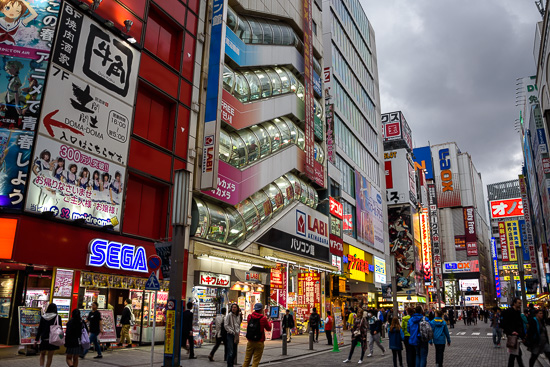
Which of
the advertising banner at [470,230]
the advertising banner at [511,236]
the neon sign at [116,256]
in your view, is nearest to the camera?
the neon sign at [116,256]

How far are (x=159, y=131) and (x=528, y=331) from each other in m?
15.0

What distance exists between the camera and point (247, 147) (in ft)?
78.6

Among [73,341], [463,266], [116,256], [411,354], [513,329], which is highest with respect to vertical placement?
[463,266]

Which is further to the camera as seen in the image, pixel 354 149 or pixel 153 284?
pixel 354 149

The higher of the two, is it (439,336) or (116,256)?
(116,256)

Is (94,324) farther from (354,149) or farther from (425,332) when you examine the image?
(354,149)

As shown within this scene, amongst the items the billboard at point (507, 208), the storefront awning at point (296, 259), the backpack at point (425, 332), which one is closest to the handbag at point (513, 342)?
the backpack at point (425, 332)

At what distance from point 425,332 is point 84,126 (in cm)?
1241

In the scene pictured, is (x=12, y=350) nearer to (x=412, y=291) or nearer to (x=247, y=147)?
(x=247, y=147)

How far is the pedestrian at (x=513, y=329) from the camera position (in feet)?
33.5

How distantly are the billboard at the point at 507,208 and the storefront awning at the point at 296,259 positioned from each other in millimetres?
142241

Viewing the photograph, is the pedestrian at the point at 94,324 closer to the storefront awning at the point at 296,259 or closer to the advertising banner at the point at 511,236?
the storefront awning at the point at 296,259

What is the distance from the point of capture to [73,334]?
10141mm

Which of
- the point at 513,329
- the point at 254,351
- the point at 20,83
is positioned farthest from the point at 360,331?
the point at 20,83
